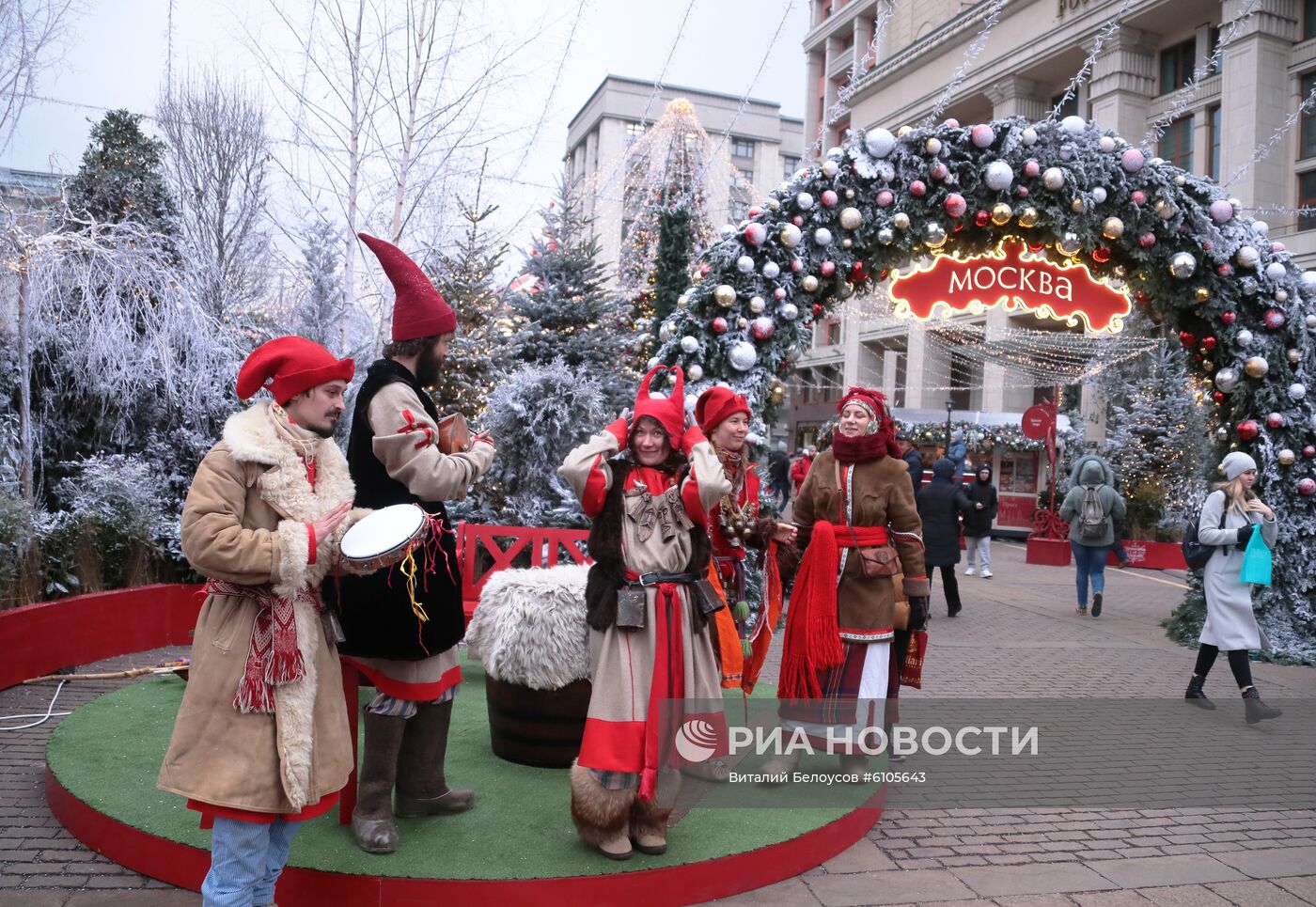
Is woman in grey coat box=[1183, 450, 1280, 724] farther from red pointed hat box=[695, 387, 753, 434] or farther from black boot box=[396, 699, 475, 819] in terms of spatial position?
black boot box=[396, 699, 475, 819]

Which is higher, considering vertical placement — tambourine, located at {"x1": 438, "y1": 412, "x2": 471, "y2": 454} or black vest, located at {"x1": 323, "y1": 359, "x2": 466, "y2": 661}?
tambourine, located at {"x1": 438, "y1": 412, "x2": 471, "y2": 454}

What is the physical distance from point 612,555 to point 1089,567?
32.3 feet

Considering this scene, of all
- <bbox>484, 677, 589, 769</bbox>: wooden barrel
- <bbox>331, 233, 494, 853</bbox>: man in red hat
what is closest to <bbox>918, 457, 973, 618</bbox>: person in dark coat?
<bbox>484, 677, 589, 769</bbox>: wooden barrel

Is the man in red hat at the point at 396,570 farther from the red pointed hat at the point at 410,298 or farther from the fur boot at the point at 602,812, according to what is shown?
the fur boot at the point at 602,812

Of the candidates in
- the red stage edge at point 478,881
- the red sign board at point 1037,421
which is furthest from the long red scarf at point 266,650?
the red sign board at point 1037,421

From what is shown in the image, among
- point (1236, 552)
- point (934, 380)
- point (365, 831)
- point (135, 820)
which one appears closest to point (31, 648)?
point (135, 820)

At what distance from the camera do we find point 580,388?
9.52m

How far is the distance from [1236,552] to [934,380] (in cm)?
3283

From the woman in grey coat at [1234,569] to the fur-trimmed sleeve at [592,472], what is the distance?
5144mm

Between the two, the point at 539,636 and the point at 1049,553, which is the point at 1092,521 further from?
the point at 539,636

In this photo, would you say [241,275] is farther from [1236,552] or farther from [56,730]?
→ [1236,552]

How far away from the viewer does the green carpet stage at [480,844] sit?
3.54 meters

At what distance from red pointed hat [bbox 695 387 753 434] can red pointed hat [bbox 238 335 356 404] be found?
1790 mm

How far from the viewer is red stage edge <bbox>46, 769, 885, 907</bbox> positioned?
3.49m
